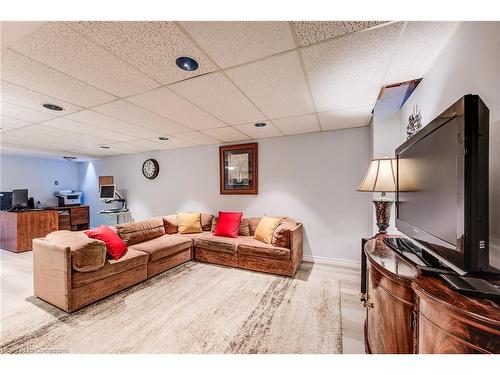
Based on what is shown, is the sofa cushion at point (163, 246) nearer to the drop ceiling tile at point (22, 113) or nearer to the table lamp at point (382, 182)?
the drop ceiling tile at point (22, 113)

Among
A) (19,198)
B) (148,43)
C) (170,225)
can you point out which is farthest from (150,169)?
(148,43)

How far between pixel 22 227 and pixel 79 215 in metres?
1.88

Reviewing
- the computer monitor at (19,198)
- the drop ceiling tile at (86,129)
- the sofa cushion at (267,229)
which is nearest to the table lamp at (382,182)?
the sofa cushion at (267,229)

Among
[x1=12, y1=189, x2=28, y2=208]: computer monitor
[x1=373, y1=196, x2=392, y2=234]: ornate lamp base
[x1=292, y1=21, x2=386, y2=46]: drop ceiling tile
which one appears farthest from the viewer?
[x1=12, y1=189, x2=28, y2=208]: computer monitor

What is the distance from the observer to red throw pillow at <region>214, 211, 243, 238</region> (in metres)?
3.77

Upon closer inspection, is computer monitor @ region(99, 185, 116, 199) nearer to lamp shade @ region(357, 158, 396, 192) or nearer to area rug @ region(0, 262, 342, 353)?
area rug @ region(0, 262, 342, 353)

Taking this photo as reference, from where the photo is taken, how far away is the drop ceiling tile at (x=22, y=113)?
98.5 inches

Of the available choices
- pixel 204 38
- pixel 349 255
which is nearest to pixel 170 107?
pixel 204 38

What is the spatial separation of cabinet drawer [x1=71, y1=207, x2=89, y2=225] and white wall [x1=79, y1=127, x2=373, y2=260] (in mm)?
3304

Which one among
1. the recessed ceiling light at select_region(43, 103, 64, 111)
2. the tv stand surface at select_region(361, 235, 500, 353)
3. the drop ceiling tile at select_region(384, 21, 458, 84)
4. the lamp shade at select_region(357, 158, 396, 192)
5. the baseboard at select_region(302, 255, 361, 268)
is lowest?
the baseboard at select_region(302, 255, 361, 268)

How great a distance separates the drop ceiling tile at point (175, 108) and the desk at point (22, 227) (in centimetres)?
438

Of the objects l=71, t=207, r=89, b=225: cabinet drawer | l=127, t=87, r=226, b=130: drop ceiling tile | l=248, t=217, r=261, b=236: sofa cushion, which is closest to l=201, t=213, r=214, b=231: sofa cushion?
l=248, t=217, r=261, b=236: sofa cushion

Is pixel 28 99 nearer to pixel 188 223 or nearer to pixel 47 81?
pixel 47 81
